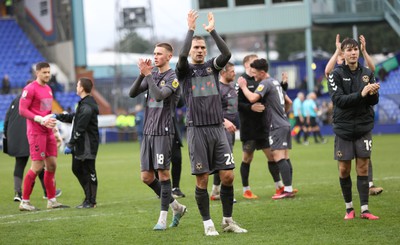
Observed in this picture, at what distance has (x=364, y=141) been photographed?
9727 mm

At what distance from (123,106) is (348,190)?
36.3m

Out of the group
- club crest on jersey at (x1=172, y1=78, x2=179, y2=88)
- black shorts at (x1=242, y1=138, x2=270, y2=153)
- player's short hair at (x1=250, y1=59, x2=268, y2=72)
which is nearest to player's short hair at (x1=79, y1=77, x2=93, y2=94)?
player's short hair at (x1=250, y1=59, x2=268, y2=72)

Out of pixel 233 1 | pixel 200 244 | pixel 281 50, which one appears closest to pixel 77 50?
pixel 233 1

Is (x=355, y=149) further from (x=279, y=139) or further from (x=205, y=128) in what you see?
(x=279, y=139)

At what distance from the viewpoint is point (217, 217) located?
34.6 ft

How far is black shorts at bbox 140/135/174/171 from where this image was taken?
9.62 metres

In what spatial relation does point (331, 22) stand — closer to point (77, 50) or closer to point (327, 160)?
point (77, 50)

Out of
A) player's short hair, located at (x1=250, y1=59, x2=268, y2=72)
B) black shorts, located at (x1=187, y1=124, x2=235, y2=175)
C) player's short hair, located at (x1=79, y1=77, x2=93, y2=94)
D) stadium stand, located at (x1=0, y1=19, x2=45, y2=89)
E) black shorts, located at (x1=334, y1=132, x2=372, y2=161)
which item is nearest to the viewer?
black shorts, located at (x1=187, y1=124, x2=235, y2=175)

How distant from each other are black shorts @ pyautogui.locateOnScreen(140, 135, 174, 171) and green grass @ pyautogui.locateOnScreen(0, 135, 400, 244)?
771 mm

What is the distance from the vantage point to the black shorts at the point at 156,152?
9.62 metres

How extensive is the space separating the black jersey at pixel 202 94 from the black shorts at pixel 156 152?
0.65m

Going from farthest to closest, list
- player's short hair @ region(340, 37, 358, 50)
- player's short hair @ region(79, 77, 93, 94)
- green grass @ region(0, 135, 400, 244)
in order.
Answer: player's short hair @ region(79, 77, 93, 94)
player's short hair @ region(340, 37, 358, 50)
green grass @ region(0, 135, 400, 244)

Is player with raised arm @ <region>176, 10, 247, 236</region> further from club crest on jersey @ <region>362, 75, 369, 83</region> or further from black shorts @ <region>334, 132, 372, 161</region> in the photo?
club crest on jersey @ <region>362, 75, 369, 83</region>

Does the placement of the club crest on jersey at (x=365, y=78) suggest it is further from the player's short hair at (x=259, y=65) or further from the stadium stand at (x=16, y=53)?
the stadium stand at (x=16, y=53)
